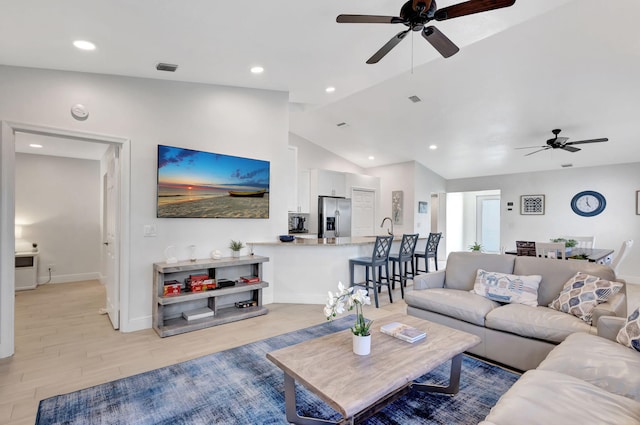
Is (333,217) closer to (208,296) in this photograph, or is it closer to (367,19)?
(208,296)

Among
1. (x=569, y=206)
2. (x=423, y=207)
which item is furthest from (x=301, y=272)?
(x=569, y=206)

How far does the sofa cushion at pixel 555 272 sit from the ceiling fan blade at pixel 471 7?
2.42 meters

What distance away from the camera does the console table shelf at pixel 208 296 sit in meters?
3.54

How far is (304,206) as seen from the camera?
710 centimetres

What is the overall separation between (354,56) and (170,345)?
363 centimetres

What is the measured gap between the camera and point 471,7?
80.4 inches

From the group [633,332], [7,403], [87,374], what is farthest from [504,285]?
[7,403]

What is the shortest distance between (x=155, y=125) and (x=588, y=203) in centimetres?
844

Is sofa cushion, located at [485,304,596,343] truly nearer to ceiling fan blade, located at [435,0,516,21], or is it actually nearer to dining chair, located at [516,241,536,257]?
dining chair, located at [516,241,536,257]

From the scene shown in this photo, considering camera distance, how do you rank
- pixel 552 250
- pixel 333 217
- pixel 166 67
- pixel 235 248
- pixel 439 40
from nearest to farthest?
1. pixel 439 40
2. pixel 166 67
3. pixel 235 248
4. pixel 552 250
5. pixel 333 217

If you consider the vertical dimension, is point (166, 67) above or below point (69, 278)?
above

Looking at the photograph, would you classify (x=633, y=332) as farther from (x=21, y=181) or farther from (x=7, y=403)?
(x=21, y=181)

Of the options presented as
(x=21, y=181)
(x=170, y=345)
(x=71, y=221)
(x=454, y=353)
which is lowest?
(x=170, y=345)

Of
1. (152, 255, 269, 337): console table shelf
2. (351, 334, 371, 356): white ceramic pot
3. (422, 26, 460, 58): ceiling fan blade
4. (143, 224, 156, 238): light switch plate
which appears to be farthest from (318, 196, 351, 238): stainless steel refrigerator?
(351, 334, 371, 356): white ceramic pot
